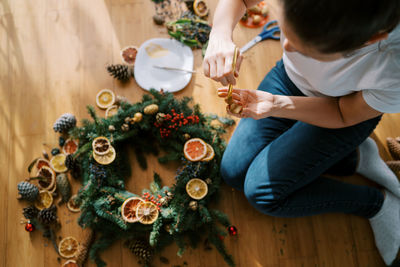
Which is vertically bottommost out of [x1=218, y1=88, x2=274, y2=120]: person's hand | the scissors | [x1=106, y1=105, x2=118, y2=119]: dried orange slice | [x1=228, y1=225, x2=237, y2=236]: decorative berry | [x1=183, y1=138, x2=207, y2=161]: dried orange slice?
[x1=228, y1=225, x2=237, y2=236]: decorative berry

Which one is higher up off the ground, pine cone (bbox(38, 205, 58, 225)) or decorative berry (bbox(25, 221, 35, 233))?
pine cone (bbox(38, 205, 58, 225))

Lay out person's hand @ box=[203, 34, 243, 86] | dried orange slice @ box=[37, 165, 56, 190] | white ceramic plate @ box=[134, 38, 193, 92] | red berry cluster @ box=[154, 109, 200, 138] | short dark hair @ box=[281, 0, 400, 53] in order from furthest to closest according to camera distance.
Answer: white ceramic plate @ box=[134, 38, 193, 92], dried orange slice @ box=[37, 165, 56, 190], red berry cluster @ box=[154, 109, 200, 138], person's hand @ box=[203, 34, 243, 86], short dark hair @ box=[281, 0, 400, 53]

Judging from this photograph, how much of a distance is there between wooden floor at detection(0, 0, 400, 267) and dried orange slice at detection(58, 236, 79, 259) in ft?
0.13

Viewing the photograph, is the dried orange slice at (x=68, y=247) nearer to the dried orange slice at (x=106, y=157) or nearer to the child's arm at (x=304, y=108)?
the dried orange slice at (x=106, y=157)

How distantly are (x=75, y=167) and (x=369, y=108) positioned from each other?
4.04 ft

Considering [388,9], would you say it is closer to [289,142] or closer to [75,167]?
[289,142]

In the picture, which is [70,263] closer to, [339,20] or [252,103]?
[252,103]

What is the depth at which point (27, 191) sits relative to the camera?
1.34 metres

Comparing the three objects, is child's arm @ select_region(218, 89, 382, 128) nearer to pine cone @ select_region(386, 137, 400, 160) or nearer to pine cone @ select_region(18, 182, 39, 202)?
pine cone @ select_region(386, 137, 400, 160)

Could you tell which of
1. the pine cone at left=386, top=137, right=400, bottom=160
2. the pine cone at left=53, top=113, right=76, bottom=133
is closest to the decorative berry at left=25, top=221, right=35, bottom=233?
the pine cone at left=53, top=113, right=76, bottom=133

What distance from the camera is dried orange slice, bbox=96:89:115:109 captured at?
1479mm

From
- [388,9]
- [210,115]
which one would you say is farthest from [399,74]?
[210,115]

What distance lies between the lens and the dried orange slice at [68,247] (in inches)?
52.4

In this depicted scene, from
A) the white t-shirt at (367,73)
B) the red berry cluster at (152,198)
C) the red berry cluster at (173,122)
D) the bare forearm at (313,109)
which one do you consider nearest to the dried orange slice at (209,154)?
the red berry cluster at (173,122)
